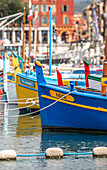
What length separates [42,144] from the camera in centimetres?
2059

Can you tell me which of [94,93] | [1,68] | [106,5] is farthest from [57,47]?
[94,93]

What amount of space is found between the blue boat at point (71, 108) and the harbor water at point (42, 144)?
44 cm

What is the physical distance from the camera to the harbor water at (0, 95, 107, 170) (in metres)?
16.9

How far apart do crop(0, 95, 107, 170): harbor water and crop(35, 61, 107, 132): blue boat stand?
1.44ft

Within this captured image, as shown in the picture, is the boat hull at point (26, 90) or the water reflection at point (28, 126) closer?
the water reflection at point (28, 126)

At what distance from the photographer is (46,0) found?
14925cm

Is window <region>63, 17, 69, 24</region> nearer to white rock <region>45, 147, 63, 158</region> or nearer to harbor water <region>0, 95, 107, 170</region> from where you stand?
harbor water <region>0, 95, 107, 170</region>

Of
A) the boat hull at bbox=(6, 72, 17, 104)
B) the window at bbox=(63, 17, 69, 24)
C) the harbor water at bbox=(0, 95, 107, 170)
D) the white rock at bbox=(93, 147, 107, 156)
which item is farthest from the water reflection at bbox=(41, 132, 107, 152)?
the window at bbox=(63, 17, 69, 24)

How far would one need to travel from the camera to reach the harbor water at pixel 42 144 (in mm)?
16906

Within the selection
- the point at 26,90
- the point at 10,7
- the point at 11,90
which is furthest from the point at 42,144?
the point at 10,7

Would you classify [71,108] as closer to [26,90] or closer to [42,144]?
[42,144]

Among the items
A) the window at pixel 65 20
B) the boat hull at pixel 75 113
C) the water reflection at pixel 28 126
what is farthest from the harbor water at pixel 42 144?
the window at pixel 65 20

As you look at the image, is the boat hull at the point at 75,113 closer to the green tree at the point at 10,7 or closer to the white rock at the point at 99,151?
the white rock at the point at 99,151

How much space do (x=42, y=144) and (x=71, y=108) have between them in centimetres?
271
